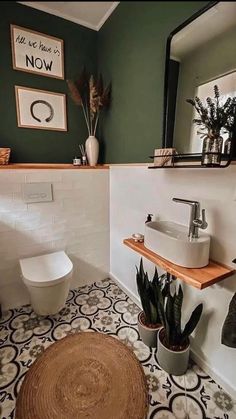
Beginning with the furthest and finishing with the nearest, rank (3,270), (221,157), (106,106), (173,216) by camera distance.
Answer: (106,106) < (3,270) < (173,216) < (221,157)

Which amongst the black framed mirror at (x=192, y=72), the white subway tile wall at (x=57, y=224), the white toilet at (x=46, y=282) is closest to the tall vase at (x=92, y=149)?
the white subway tile wall at (x=57, y=224)

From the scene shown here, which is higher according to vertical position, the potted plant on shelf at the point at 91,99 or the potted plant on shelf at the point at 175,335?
the potted plant on shelf at the point at 91,99

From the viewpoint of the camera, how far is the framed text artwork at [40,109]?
163 cm

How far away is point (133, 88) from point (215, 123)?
0.77 meters

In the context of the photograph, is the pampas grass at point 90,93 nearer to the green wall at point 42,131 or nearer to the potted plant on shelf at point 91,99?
the potted plant on shelf at point 91,99

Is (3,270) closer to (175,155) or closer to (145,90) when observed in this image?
(175,155)

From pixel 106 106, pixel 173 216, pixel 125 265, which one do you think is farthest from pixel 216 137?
pixel 125 265

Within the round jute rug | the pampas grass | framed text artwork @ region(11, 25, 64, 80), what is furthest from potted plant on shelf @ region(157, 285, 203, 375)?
the pampas grass

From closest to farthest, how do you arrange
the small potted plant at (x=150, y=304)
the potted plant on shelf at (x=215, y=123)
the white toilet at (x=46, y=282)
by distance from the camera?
the potted plant on shelf at (x=215, y=123) < the small potted plant at (x=150, y=304) < the white toilet at (x=46, y=282)

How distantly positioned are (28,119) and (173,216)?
138 cm

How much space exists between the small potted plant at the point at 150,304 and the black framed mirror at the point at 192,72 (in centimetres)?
76

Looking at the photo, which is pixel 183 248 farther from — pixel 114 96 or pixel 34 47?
pixel 114 96

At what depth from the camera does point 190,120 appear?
1107 mm

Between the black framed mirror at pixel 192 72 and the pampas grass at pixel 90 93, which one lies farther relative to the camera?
the pampas grass at pixel 90 93
